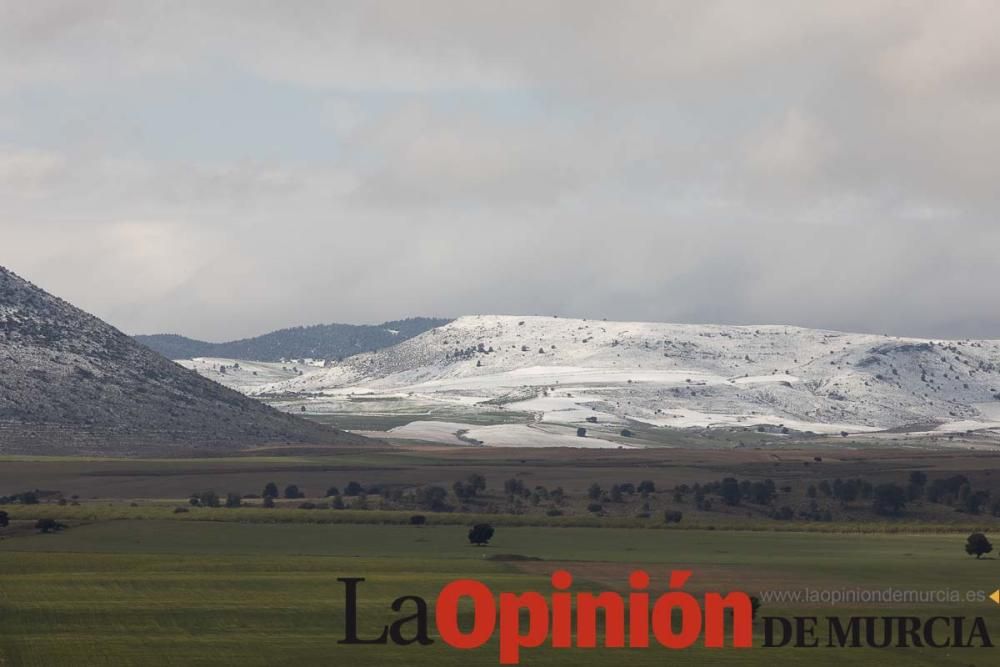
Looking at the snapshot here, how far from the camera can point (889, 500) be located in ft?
615

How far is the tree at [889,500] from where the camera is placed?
18449cm

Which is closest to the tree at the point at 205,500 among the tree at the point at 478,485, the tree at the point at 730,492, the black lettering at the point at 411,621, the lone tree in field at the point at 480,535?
the tree at the point at 478,485

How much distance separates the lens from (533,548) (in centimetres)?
12912

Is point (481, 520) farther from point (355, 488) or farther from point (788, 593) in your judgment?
point (788, 593)

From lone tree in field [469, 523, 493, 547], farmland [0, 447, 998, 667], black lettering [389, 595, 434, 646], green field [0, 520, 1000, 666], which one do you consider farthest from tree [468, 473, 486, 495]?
black lettering [389, 595, 434, 646]

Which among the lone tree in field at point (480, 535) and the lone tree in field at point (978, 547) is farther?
the lone tree in field at point (480, 535)

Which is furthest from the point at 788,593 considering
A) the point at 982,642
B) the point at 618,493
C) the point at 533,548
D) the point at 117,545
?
the point at 618,493

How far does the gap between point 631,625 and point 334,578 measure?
2566 centimetres

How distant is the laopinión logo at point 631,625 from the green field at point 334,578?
151 cm

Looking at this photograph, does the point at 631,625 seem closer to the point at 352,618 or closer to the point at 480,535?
the point at 352,618

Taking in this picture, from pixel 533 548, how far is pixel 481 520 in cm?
2982

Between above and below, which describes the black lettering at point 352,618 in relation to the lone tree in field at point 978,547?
below

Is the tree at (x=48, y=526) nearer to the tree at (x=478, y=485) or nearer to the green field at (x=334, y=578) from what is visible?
the green field at (x=334, y=578)

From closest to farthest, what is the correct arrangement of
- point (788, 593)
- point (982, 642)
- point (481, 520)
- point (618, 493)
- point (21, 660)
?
1. point (21, 660)
2. point (982, 642)
3. point (788, 593)
4. point (481, 520)
5. point (618, 493)
